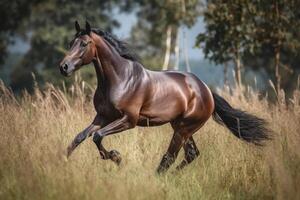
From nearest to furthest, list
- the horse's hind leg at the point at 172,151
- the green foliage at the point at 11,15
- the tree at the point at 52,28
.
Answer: the horse's hind leg at the point at 172,151
the green foliage at the point at 11,15
the tree at the point at 52,28

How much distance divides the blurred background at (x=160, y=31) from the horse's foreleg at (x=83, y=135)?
31.8ft

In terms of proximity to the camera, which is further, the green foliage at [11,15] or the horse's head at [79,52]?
the green foliage at [11,15]

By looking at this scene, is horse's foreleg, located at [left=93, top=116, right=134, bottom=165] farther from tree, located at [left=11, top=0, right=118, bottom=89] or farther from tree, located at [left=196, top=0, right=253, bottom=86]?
tree, located at [left=11, top=0, right=118, bottom=89]

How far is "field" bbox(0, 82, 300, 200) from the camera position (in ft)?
20.4

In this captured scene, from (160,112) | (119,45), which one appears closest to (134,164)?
(160,112)

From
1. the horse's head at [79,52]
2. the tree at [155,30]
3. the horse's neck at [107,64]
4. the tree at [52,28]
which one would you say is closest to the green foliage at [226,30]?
the horse's neck at [107,64]

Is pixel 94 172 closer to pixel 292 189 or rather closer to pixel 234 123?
pixel 292 189

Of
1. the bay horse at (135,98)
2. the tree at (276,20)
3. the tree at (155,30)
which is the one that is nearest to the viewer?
the bay horse at (135,98)

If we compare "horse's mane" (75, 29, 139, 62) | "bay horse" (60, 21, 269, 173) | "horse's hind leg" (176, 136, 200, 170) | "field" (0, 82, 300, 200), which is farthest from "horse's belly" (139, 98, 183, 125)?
"horse's mane" (75, 29, 139, 62)

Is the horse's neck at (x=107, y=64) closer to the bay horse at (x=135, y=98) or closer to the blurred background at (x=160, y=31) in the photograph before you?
the bay horse at (x=135, y=98)

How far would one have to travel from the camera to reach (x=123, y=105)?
7727 mm

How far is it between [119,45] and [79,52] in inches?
28.0

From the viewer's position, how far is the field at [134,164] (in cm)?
620

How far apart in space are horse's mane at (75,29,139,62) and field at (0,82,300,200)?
1.19m
